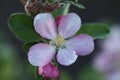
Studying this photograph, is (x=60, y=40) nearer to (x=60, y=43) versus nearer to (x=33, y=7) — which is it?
(x=60, y=43)

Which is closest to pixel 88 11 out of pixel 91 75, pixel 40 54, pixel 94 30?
pixel 91 75

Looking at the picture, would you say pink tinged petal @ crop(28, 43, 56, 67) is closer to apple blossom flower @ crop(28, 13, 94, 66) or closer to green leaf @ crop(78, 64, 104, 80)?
apple blossom flower @ crop(28, 13, 94, 66)

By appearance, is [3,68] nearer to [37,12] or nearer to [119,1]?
[37,12]

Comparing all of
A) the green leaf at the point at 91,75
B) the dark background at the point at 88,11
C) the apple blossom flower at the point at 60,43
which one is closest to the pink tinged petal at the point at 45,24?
the apple blossom flower at the point at 60,43

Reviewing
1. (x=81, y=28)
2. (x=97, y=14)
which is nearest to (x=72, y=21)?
(x=81, y=28)

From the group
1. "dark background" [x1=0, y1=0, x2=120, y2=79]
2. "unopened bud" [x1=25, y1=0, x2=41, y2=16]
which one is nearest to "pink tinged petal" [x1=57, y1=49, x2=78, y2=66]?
"unopened bud" [x1=25, y1=0, x2=41, y2=16]

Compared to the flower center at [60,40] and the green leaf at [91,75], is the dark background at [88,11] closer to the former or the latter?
the green leaf at [91,75]
